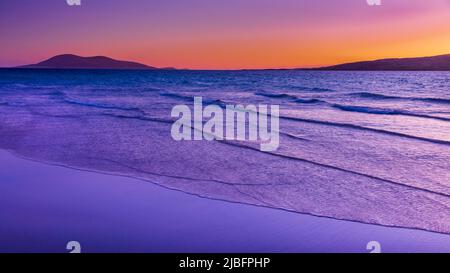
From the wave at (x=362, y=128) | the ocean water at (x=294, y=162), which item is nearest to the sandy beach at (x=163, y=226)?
the ocean water at (x=294, y=162)

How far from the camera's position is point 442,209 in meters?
4.34

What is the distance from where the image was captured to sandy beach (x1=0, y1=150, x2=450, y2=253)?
3.34 m

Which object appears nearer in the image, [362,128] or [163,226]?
[163,226]

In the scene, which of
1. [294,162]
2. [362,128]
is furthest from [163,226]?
[362,128]

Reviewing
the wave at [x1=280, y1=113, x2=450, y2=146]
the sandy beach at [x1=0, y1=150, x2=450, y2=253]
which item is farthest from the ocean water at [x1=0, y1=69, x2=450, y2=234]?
the sandy beach at [x1=0, y1=150, x2=450, y2=253]

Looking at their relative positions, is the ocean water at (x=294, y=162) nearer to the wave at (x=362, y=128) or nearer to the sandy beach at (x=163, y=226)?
the wave at (x=362, y=128)

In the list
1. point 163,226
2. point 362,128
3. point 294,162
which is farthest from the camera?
point 362,128

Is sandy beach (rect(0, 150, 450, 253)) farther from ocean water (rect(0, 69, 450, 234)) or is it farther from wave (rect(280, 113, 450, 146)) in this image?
wave (rect(280, 113, 450, 146))

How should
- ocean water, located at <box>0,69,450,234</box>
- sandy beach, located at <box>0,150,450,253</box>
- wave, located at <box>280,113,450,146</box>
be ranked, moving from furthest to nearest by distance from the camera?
wave, located at <box>280,113,450,146</box>, ocean water, located at <box>0,69,450,234</box>, sandy beach, located at <box>0,150,450,253</box>

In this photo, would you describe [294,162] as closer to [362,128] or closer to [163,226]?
[163,226]

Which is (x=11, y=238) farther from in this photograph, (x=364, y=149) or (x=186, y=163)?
(x=364, y=149)

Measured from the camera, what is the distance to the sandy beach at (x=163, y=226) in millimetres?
3336

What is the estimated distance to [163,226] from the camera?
145 inches
